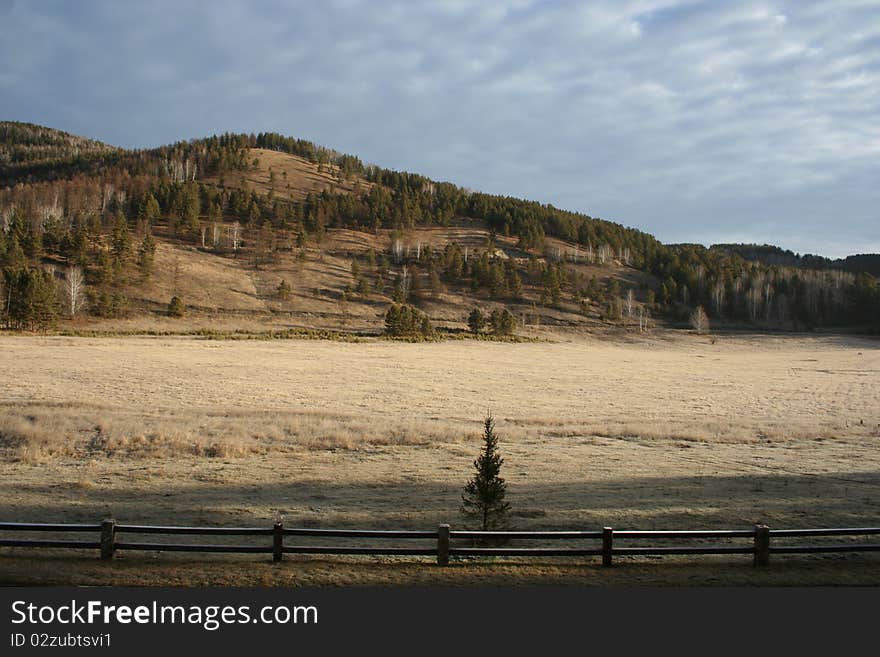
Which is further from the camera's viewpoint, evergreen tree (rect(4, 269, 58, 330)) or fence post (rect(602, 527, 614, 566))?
evergreen tree (rect(4, 269, 58, 330))

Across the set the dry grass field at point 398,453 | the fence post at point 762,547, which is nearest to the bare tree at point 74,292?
the dry grass field at point 398,453

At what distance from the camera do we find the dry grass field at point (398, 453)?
1468 centimetres

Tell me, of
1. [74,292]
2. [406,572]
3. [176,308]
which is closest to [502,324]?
[176,308]

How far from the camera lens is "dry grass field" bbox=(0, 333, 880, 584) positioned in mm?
14680

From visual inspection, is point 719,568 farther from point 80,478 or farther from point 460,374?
point 460,374

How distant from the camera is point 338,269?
141 meters

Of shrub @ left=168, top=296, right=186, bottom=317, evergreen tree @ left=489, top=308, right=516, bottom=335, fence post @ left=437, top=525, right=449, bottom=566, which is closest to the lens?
fence post @ left=437, top=525, right=449, bottom=566

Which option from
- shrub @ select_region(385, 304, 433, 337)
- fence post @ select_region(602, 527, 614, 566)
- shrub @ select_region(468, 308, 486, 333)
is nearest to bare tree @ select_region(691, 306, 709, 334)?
shrub @ select_region(468, 308, 486, 333)

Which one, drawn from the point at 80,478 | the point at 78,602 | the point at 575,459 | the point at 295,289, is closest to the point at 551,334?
the point at 295,289

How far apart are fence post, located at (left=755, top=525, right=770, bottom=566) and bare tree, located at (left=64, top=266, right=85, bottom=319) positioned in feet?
333

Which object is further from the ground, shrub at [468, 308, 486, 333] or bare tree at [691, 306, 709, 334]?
bare tree at [691, 306, 709, 334]

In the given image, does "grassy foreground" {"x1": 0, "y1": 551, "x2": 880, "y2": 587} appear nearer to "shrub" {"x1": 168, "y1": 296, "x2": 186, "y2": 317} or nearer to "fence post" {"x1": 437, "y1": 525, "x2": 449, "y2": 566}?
"fence post" {"x1": 437, "y1": 525, "x2": 449, "y2": 566}

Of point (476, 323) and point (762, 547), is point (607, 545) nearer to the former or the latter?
point (762, 547)

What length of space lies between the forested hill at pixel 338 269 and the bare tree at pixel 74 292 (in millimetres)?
387
